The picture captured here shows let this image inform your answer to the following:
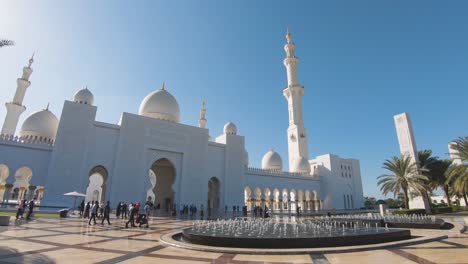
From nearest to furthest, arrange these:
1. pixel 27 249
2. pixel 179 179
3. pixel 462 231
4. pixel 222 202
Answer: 1. pixel 27 249
2. pixel 462 231
3. pixel 179 179
4. pixel 222 202

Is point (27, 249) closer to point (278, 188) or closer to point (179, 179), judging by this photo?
point (179, 179)

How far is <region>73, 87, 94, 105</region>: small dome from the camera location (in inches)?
834

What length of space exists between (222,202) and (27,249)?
19711mm

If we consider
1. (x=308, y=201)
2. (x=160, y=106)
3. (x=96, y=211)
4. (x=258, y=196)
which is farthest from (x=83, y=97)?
(x=308, y=201)

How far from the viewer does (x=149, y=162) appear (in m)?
21.4

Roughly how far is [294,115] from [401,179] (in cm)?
1483

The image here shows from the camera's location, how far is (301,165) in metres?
33.8

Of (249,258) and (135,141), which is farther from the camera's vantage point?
(135,141)

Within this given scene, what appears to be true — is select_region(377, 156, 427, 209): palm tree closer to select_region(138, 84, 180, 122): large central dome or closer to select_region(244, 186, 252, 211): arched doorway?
select_region(244, 186, 252, 211): arched doorway

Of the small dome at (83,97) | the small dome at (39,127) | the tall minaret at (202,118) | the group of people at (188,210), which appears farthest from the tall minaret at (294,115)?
the small dome at (39,127)

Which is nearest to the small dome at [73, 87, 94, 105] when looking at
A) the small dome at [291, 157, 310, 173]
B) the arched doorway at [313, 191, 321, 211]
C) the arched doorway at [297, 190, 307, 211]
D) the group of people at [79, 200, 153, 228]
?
the group of people at [79, 200, 153, 228]

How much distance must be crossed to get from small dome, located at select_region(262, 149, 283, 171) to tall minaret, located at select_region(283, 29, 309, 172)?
5.61ft

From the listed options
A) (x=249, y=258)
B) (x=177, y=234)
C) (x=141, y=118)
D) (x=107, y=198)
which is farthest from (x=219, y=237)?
(x=141, y=118)

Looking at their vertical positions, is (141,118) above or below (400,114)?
below
